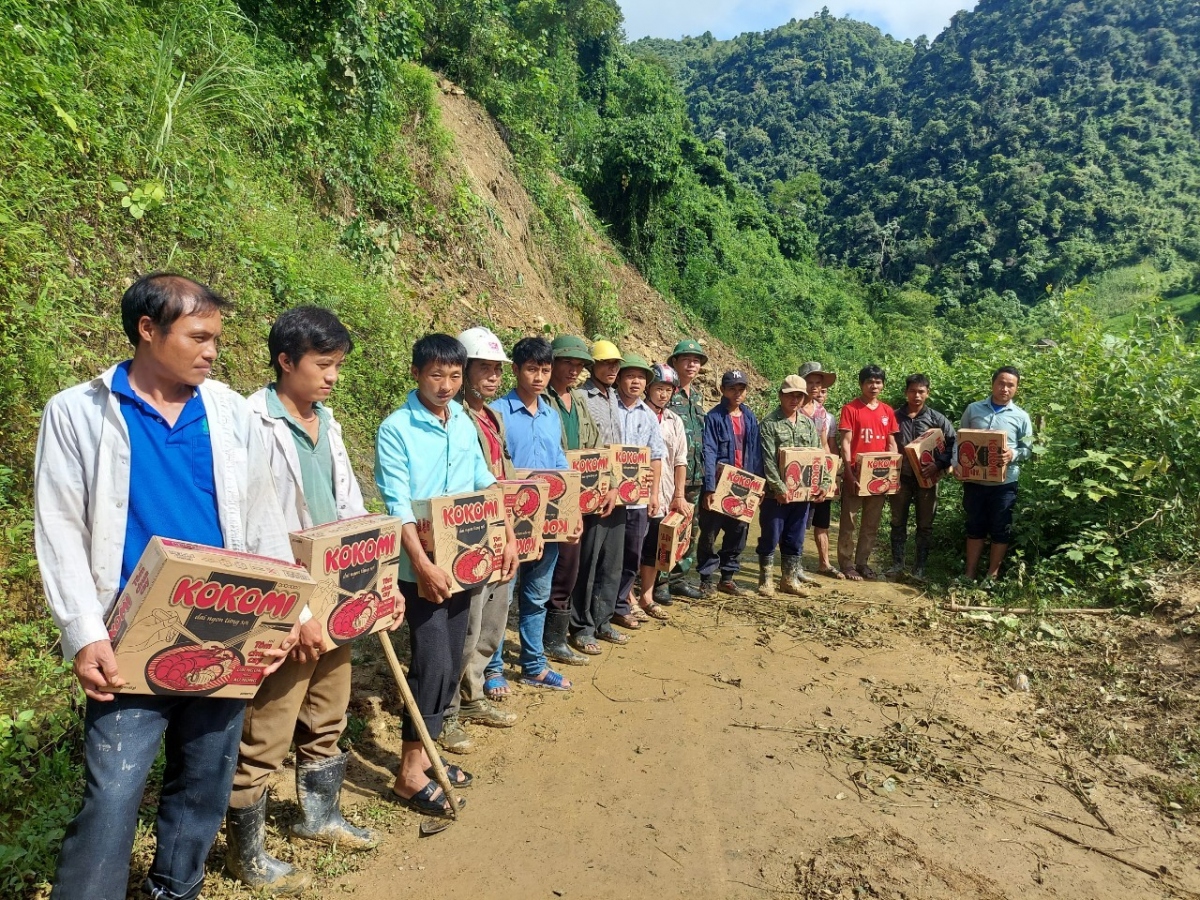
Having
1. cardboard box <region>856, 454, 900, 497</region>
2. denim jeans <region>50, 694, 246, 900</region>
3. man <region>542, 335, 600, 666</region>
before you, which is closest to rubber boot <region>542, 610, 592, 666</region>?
man <region>542, 335, 600, 666</region>

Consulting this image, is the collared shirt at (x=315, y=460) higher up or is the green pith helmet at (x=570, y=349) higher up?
the green pith helmet at (x=570, y=349)

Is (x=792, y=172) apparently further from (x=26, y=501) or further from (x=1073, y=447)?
(x=26, y=501)

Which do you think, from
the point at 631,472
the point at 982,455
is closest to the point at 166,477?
the point at 631,472

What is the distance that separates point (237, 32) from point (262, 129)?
87 centimetres

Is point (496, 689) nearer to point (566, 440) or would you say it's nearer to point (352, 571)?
point (566, 440)

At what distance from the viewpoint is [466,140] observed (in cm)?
1144

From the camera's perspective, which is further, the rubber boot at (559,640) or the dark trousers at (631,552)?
the dark trousers at (631,552)

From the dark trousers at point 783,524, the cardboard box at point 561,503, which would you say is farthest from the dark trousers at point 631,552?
the dark trousers at point 783,524

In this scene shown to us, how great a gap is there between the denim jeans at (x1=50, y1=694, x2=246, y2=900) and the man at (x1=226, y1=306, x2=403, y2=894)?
24 centimetres

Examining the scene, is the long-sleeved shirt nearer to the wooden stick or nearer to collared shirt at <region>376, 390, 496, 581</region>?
collared shirt at <region>376, 390, 496, 581</region>

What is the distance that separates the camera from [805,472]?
232 inches

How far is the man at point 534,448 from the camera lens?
155 inches

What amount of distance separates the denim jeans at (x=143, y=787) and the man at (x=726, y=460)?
4101 millimetres

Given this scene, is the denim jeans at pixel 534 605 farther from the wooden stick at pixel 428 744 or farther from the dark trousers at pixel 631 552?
the wooden stick at pixel 428 744
